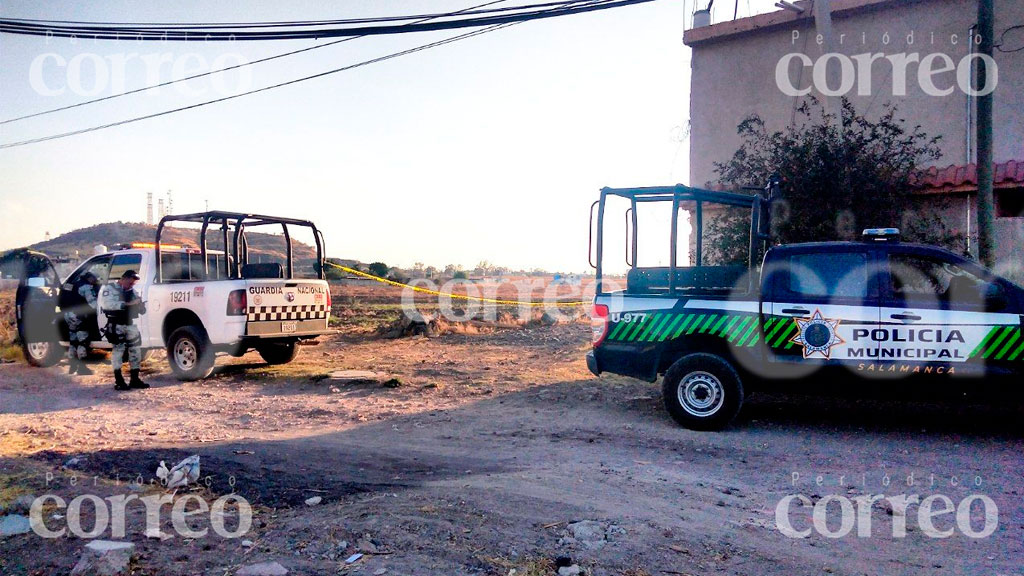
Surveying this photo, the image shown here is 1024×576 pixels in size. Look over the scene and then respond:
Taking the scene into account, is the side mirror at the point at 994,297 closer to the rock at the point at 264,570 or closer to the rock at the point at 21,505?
the rock at the point at 264,570

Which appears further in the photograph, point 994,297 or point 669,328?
point 669,328

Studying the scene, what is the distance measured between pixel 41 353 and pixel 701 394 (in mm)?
11898

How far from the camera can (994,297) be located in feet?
21.6

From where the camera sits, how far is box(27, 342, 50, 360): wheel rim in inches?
502

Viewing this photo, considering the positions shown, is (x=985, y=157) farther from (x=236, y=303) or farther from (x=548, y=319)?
(x=548, y=319)

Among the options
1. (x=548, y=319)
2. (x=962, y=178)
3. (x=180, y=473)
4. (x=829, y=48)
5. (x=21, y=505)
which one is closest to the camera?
(x=21, y=505)

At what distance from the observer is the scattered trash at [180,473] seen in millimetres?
5434

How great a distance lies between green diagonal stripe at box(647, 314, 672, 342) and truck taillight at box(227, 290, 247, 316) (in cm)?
611

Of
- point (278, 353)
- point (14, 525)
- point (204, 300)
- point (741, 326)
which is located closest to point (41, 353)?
point (278, 353)

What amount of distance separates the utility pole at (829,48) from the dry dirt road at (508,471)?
650 centimetres

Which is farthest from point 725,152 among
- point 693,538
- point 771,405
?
point 693,538

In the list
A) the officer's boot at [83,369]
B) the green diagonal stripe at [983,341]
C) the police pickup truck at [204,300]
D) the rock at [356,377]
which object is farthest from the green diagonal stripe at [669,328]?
the officer's boot at [83,369]

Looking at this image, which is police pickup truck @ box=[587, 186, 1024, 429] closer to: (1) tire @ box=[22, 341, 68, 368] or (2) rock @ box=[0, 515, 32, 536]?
(2) rock @ box=[0, 515, 32, 536]

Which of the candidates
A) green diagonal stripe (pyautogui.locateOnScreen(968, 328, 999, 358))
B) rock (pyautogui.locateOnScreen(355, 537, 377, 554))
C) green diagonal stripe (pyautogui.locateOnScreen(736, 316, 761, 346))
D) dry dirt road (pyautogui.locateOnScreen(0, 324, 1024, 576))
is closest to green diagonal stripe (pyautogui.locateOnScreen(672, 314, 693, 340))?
green diagonal stripe (pyautogui.locateOnScreen(736, 316, 761, 346))
